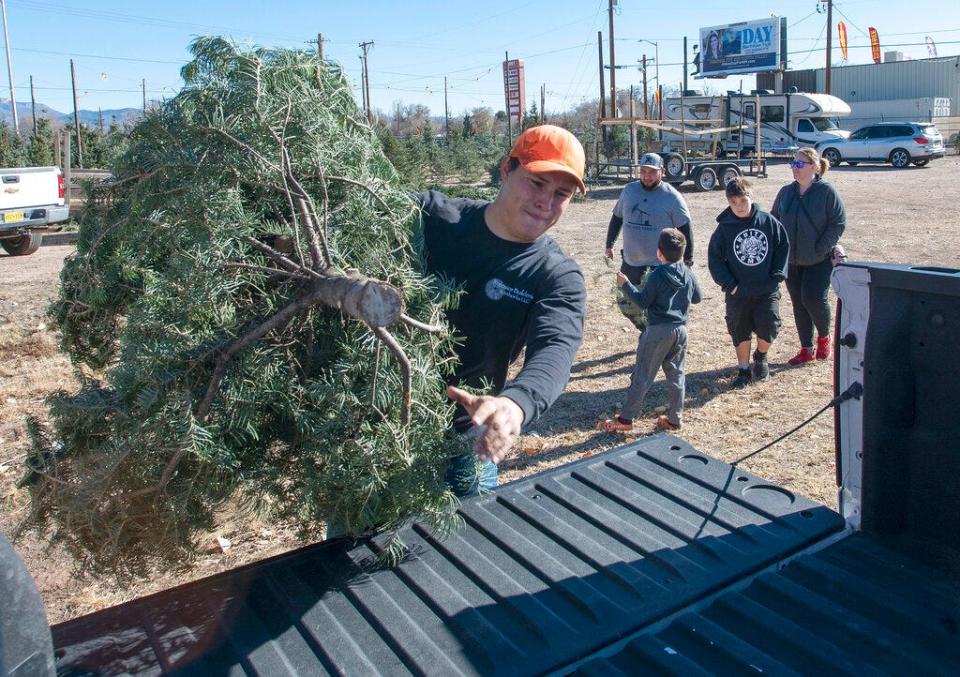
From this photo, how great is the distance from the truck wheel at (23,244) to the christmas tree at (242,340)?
13.5 meters

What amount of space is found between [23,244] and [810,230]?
516 inches

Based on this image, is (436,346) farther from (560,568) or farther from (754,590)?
(754,590)

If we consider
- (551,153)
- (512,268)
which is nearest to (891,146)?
(551,153)

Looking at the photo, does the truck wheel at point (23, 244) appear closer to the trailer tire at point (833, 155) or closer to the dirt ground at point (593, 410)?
the dirt ground at point (593, 410)

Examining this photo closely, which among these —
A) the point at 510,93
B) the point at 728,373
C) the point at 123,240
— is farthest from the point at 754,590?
the point at 510,93

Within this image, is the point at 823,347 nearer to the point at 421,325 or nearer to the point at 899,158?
the point at 421,325

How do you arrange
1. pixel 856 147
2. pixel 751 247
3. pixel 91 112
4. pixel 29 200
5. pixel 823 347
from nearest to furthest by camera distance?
pixel 751 247 → pixel 823 347 → pixel 29 200 → pixel 856 147 → pixel 91 112

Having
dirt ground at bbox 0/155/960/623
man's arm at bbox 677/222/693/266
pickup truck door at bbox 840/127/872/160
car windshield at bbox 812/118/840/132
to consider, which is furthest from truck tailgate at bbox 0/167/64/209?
car windshield at bbox 812/118/840/132

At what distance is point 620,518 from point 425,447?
83 centimetres

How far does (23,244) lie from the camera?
1417 centimetres

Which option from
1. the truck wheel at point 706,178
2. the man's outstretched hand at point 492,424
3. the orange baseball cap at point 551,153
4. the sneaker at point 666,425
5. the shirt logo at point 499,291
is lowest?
the sneaker at point 666,425

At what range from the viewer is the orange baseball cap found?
8.84 feet

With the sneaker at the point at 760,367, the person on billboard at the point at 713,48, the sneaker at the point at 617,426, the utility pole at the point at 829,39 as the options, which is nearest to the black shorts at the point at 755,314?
the sneaker at the point at 760,367

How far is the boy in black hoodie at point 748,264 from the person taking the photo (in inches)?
253
